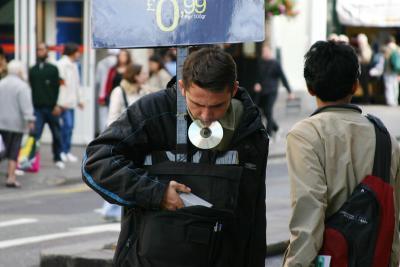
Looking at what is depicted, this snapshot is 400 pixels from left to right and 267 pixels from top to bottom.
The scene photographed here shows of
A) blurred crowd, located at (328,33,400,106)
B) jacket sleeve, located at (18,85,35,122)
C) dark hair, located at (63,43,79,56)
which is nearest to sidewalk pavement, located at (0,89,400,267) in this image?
jacket sleeve, located at (18,85,35,122)

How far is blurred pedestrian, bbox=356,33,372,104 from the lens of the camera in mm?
27891

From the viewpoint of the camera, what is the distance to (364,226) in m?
3.99

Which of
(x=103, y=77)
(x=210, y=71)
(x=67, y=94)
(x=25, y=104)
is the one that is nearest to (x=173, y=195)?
(x=210, y=71)

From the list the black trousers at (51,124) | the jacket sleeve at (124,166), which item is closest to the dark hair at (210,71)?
the jacket sleeve at (124,166)

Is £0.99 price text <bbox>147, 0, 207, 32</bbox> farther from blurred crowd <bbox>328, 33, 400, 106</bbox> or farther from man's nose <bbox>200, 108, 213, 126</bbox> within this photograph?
blurred crowd <bbox>328, 33, 400, 106</bbox>

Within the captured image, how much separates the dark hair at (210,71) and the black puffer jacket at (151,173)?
0.67 ft

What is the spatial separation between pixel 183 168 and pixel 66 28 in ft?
50.1

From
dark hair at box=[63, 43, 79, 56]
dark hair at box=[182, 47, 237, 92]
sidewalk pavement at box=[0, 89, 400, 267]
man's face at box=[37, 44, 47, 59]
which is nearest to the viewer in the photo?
dark hair at box=[182, 47, 237, 92]

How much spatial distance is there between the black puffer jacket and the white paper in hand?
4 cm

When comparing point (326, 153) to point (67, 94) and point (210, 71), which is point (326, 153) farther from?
point (67, 94)

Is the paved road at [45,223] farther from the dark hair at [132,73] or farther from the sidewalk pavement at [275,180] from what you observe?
the dark hair at [132,73]

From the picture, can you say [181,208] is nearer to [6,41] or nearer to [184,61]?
[184,61]

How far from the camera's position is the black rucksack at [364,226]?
3.97 meters

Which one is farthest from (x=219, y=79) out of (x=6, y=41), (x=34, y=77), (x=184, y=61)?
(x=6, y=41)
